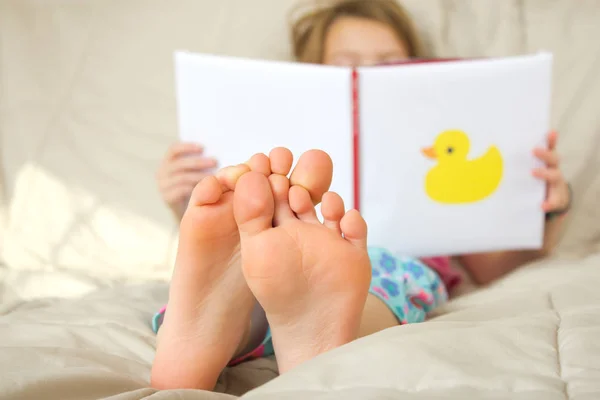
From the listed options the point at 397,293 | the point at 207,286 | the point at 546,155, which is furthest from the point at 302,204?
the point at 546,155

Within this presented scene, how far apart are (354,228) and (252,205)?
3.6 inches

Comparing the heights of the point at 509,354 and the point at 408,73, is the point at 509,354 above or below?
below

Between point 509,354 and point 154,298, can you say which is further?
point 154,298

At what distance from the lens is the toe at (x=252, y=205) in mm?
512

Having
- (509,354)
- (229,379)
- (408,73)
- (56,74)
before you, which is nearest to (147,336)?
(229,379)

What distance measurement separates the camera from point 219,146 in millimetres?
845

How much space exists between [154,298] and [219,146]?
230mm

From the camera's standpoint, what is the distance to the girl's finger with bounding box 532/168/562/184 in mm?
875

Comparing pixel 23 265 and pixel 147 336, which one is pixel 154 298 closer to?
pixel 147 336

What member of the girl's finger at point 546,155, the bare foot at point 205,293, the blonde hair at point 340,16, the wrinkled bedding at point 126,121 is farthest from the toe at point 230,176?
the blonde hair at point 340,16

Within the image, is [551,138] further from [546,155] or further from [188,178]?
[188,178]

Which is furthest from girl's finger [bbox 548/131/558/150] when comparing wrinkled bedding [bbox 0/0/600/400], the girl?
the girl

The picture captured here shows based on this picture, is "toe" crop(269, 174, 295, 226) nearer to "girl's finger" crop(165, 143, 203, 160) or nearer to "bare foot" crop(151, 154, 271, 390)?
"bare foot" crop(151, 154, 271, 390)

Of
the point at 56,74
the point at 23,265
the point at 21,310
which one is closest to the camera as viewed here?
the point at 21,310
